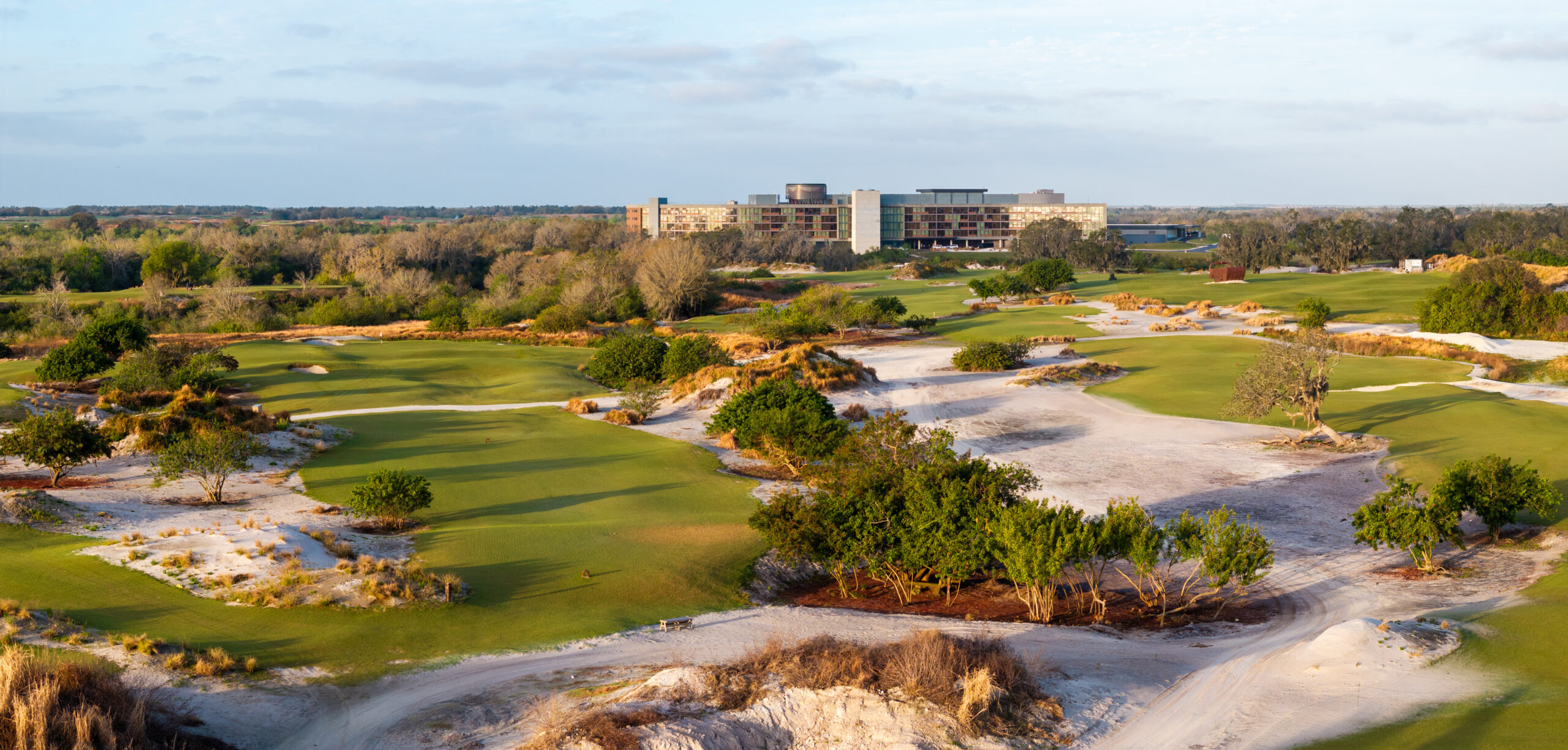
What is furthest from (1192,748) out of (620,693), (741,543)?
(741,543)

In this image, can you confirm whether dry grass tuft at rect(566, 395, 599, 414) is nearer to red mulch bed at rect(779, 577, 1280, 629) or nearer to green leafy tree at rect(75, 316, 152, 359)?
green leafy tree at rect(75, 316, 152, 359)

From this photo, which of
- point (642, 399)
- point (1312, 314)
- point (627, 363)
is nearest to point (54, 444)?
point (642, 399)

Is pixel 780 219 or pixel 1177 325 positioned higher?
pixel 780 219

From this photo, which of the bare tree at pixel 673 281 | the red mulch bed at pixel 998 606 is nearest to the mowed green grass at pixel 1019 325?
the bare tree at pixel 673 281

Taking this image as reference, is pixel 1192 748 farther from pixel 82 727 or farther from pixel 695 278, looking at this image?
pixel 695 278

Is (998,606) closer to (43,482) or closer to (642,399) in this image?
(642,399)

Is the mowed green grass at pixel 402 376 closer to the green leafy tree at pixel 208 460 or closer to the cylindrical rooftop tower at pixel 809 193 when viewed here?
the green leafy tree at pixel 208 460
